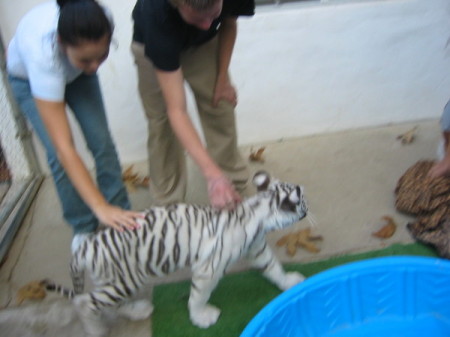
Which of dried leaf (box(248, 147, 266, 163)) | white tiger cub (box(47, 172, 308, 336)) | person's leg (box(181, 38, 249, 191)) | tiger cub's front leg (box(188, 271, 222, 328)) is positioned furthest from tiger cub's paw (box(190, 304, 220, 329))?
dried leaf (box(248, 147, 266, 163))

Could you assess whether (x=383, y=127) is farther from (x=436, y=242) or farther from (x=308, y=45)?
(x=436, y=242)

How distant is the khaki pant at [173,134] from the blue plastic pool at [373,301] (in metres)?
0.91

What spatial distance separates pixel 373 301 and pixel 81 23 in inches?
56.5

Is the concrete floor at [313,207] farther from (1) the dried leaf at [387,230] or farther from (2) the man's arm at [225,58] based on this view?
(2) the man's arm at [225,58]

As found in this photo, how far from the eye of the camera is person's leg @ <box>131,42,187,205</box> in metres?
2.16

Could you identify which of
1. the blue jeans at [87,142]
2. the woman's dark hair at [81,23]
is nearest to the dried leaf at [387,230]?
the blue jeans at [87,142]

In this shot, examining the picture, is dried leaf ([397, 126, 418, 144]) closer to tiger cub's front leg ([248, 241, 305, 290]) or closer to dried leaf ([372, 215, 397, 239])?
dried leaf ([372, 215, 397, 239])

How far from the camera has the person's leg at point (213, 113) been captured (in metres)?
2.14

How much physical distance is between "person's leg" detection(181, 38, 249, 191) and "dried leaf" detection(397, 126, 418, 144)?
1.19 m

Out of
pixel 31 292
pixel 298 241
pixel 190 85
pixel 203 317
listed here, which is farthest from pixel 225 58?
pixel 31 292

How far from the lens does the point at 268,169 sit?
2.88 meters

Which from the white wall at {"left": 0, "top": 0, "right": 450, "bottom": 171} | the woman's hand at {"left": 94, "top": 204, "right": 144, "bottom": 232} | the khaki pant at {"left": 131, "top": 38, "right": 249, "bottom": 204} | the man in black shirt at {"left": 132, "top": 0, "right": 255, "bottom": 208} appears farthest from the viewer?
the white wall at {"left": 0, "top": 0, "right": 450, "bottom": 171}

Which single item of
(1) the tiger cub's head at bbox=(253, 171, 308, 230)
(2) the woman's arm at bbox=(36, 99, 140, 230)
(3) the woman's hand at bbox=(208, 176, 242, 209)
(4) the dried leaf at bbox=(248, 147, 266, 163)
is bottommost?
(4) the dried leaf at bbox=(248, 147, 266, 163)

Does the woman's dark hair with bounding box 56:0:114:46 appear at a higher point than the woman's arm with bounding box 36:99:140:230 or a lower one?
higher
